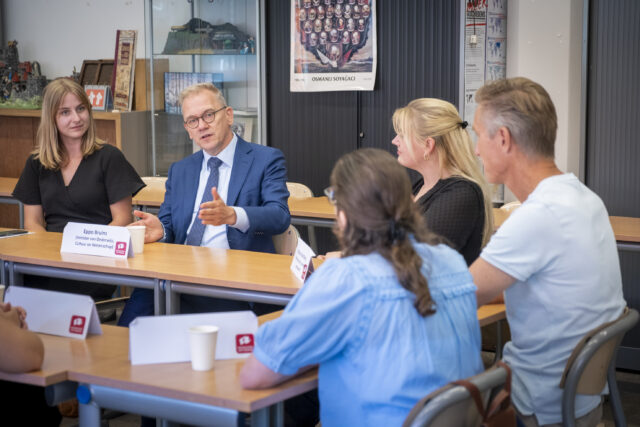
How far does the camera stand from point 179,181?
3.67m

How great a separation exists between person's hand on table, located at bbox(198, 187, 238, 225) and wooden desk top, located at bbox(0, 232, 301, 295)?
Answer: 14 cm

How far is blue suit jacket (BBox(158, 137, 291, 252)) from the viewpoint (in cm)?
351

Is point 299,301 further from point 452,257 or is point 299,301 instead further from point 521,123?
point 521,123

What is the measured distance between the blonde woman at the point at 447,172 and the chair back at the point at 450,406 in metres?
0.98

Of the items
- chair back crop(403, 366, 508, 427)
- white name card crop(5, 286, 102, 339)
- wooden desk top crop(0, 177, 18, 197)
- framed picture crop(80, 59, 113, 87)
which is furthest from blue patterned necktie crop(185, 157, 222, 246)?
framed picture crop(80, 59, 113, 87)

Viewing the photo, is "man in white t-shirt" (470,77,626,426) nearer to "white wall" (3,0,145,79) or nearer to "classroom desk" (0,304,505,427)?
"classroom desk" (0,304,505,427)

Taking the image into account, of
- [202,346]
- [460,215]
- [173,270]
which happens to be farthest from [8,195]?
[202,346]

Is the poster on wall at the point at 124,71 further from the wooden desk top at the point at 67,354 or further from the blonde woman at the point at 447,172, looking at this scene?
the wooden desk top at the point at 67,354

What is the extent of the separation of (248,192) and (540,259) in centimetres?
173

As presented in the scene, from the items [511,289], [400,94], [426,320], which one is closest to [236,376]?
[426,320]

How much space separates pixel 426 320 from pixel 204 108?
2052 millimetres

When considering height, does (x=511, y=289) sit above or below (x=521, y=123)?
below

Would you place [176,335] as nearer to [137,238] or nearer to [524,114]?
[524,114]

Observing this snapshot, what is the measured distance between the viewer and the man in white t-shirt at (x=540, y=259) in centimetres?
206
